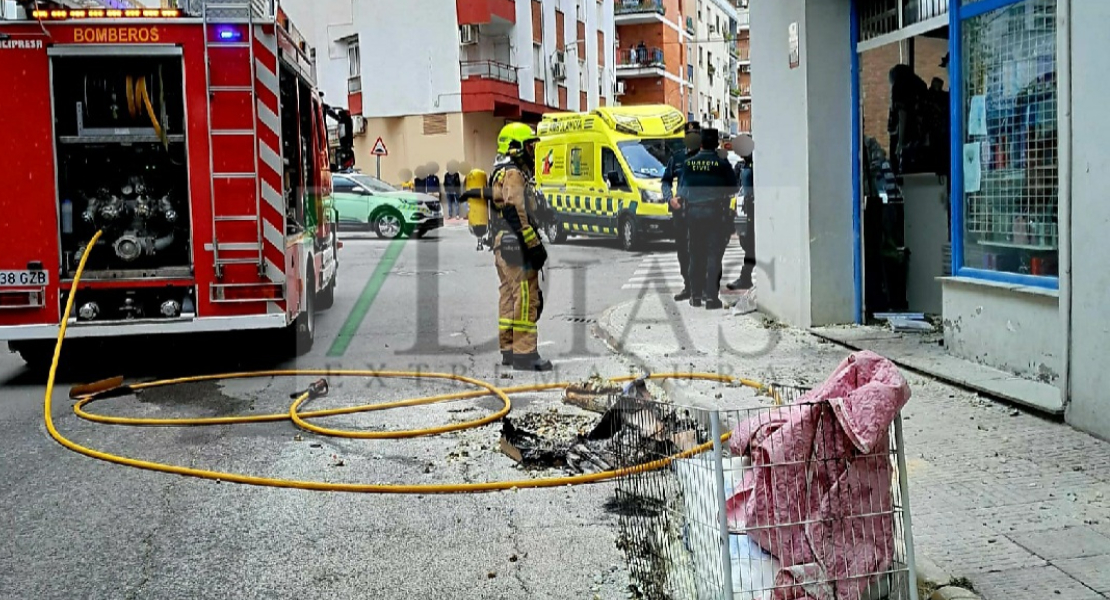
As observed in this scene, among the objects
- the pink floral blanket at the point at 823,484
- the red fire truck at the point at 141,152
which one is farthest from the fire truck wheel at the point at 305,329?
the pink floral blanket at the point at 823,484

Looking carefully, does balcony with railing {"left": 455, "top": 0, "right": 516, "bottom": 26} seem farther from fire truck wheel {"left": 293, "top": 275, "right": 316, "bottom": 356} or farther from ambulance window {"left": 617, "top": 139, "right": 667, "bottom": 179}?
fire truck wheel {"left": 293, "top": 275, "right": 316, "bottom": 356}

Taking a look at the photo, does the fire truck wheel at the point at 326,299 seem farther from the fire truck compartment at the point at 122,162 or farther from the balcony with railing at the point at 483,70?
the balcony with railing at the point at 483,70

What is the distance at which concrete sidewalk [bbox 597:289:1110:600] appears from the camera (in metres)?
4.25

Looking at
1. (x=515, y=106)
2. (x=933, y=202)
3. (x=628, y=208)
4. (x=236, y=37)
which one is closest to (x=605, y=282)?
(x=628, y=208)

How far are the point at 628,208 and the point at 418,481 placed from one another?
16487 millimetres

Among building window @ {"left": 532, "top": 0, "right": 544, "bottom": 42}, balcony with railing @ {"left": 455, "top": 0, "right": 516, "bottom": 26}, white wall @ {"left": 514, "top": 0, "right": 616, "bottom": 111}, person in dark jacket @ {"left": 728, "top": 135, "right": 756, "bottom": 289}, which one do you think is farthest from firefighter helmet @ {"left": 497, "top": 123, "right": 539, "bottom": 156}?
building window @ {"left": 532, "top": 0, "right": 544, "bottom": 42}

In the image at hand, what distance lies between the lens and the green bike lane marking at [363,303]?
11394 millimetres

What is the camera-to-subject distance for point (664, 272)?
1802cm

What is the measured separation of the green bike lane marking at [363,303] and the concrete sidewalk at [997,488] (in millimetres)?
3757

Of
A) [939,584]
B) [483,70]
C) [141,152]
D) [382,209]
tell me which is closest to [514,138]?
[141,152]

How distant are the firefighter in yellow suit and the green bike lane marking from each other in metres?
2.17

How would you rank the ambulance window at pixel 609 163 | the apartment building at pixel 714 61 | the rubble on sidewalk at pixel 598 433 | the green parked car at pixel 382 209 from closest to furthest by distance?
the rubble on sidewalk at pixel 598 433 → the ambulance window at pixel 609 163 → the green parked car at pixel 382 209 → the apartment building at pixel 714 61

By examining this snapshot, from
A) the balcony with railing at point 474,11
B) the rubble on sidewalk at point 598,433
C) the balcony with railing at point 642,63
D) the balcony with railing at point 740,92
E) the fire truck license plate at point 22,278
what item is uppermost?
the balcony with railing at point 740,92

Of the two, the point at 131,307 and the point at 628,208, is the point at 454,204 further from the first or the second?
the point at 131,307
